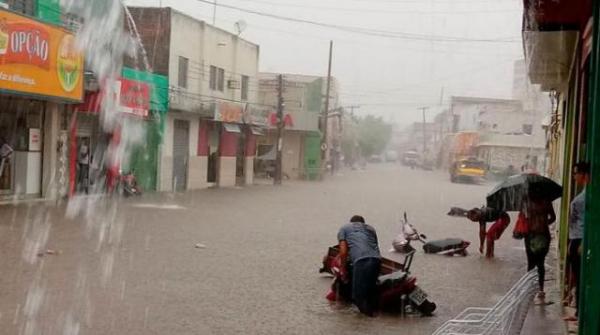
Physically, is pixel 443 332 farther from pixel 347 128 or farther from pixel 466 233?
pixel 347 128

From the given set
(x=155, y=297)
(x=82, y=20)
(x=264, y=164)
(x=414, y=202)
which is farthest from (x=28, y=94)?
(x=264, y=164)

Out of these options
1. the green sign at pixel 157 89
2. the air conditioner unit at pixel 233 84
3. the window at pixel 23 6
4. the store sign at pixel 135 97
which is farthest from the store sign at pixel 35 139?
the air conditioner unit at pixel 233 84

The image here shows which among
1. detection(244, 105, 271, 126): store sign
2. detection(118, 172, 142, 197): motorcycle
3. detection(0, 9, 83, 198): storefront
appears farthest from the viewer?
detection(244, 105, 271, 126): store sign

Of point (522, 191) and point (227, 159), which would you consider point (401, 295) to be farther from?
point (227, 159)

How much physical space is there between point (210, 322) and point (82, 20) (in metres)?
16.4

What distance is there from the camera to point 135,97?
23.9 meters

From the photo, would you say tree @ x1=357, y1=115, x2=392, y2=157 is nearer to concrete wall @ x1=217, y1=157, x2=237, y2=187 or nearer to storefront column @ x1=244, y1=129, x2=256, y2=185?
storefront column @ x1=244, y1=129, x2=256, y2=185

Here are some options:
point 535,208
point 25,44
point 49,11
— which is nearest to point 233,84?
point 49,11

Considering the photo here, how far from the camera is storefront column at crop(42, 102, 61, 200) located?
19.7 meters

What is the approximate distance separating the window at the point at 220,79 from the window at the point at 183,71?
3387mm

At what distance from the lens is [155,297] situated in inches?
321

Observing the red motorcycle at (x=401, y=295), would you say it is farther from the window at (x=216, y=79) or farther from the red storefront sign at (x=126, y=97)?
the window at (x=216, y=79)

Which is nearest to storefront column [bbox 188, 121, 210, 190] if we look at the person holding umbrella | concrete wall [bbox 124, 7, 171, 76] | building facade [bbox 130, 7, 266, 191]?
building facade [bbox 130, 7, 266, 191]

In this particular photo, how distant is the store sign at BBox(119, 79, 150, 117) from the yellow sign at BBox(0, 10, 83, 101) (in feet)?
11.7
